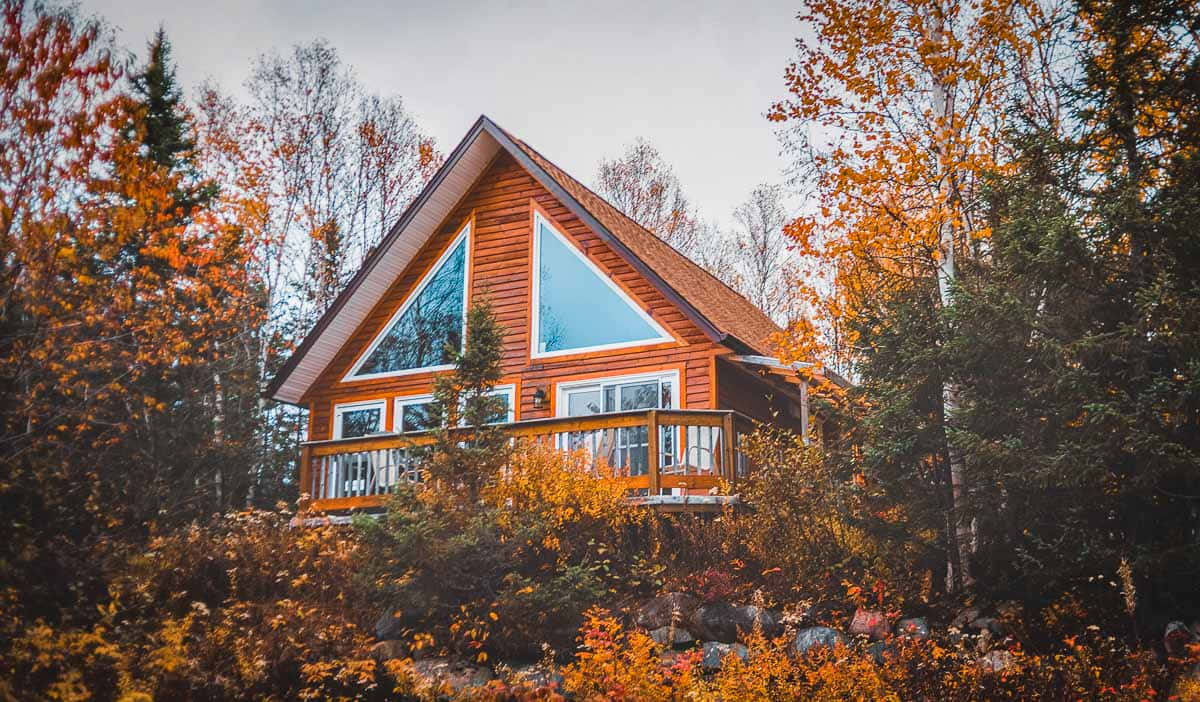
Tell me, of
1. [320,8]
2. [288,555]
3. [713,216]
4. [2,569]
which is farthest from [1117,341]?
[713,216]

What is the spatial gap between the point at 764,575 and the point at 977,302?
361cm

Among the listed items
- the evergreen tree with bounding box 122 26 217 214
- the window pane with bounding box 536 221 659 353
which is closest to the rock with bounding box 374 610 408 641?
the window pane with bounding box 536 221 659 353

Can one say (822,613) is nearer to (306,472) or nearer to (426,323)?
(306,472)

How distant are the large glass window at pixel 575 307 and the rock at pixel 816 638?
670 centimetres

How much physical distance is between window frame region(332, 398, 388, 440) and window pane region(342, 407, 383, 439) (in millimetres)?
39

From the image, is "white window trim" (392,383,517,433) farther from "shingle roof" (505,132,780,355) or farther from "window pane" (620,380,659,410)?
"shingle roof" (505,132,780,355)

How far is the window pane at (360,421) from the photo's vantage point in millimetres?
17281

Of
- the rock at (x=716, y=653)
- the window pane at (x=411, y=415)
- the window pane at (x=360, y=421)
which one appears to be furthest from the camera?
the window pane at (x=360, y=421)

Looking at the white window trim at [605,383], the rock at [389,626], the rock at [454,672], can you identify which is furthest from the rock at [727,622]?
the white window trim at [605,383]

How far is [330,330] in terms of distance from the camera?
56.7 feet

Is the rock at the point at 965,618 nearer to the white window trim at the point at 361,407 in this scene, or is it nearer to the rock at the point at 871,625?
the rock at the point at 871,625

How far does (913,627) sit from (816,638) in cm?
90

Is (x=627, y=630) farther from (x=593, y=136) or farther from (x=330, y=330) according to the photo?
(x=593, y=136)

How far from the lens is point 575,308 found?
1616 cm
